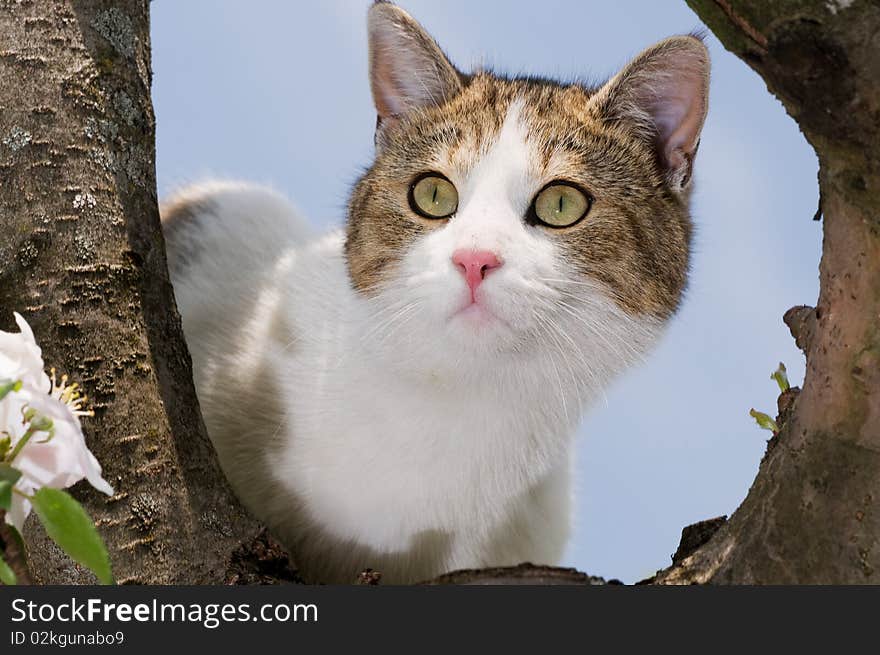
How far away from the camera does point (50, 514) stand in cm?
123

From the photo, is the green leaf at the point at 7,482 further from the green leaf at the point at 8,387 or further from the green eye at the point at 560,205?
the green eye at the point at 560,205

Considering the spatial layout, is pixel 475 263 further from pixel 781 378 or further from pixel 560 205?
pixel 781 378

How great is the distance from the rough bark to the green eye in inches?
34.4

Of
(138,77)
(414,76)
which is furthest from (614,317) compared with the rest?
(138,77)

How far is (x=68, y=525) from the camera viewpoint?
1.23 metres

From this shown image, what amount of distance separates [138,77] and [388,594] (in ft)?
4.60

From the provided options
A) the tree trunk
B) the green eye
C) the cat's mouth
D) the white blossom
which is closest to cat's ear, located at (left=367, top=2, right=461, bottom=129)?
the green eye

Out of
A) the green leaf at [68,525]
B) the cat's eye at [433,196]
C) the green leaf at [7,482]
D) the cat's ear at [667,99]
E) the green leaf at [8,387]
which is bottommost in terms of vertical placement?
the green leaf at [68,525]

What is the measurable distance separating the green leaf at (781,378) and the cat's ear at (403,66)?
3.42 feet

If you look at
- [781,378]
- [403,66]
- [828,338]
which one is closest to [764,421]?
[781,378]

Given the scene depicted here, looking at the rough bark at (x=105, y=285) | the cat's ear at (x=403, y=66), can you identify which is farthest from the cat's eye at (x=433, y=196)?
the rough bark at (x=105, y=285)

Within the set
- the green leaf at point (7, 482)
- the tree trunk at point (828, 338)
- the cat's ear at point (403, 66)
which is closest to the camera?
the green leaf at point (7, 482)

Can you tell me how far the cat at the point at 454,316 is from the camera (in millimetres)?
2123

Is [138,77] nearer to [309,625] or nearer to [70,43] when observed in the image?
[70,43]
